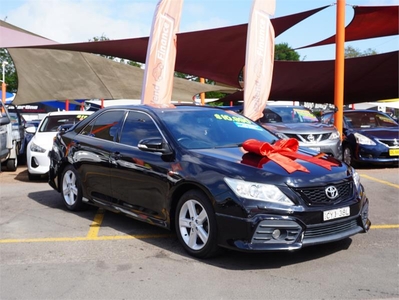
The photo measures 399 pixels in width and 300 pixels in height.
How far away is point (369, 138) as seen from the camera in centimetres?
1163

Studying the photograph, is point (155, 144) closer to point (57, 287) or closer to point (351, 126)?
point (57, 287)

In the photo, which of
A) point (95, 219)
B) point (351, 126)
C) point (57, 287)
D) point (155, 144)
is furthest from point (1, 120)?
point (351, 126)

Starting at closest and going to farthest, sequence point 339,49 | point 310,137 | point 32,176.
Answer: point 32,176 < point 310,137 < point 339,49

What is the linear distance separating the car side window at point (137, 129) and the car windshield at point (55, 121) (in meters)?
5.07

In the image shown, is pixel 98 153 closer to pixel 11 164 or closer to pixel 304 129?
pixel 304 129

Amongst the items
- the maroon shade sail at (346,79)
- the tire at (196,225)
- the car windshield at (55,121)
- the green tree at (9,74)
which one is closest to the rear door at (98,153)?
the tire at (196,225)

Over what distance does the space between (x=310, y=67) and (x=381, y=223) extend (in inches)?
523

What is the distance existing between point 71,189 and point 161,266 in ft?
9.11

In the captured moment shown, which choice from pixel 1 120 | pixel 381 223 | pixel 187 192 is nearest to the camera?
pixel 187 192

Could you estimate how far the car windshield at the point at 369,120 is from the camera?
42.0ft

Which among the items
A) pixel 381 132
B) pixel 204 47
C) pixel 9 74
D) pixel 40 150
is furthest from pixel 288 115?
pixel 9 74

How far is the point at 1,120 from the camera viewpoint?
9.91 m

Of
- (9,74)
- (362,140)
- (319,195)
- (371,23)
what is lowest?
(319,195)

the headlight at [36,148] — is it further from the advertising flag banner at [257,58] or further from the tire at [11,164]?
the advertising flag banner at [257,58]
